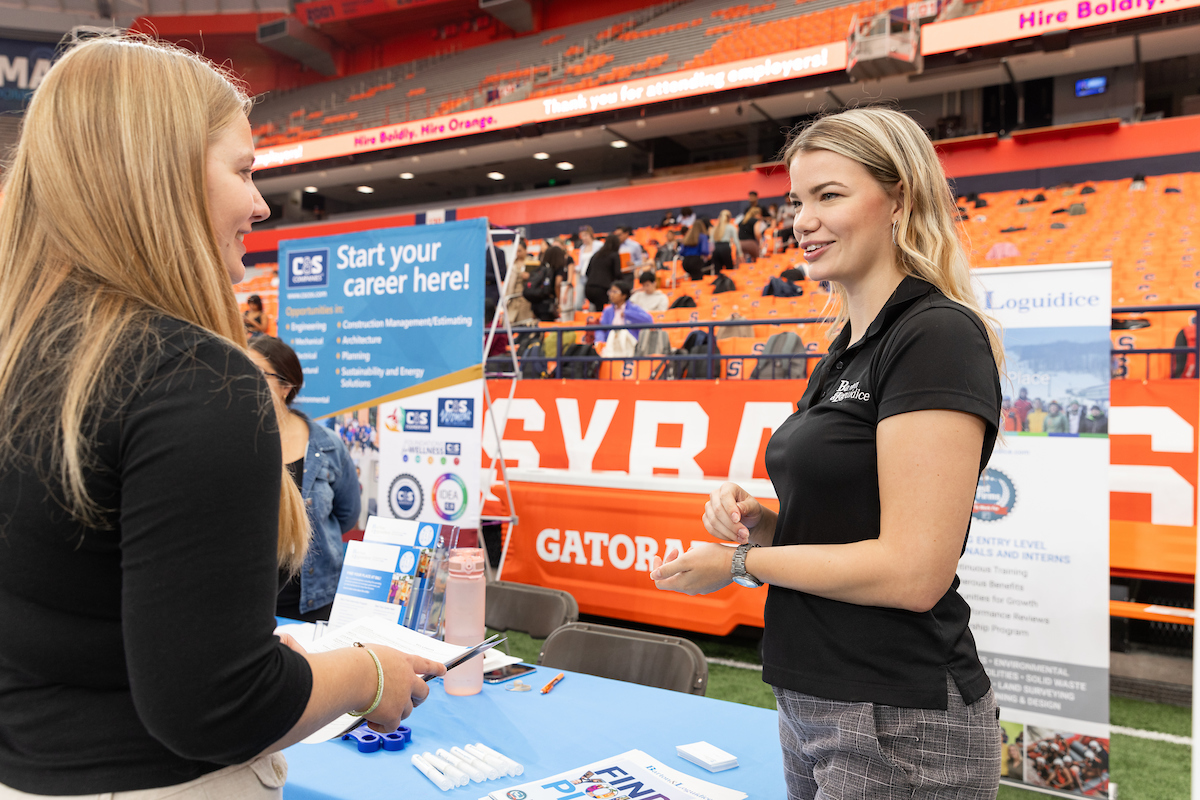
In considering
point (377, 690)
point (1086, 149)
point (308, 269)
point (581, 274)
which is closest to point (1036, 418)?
point (377, 690)

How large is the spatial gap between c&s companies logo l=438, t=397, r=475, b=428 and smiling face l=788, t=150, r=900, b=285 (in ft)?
9.43

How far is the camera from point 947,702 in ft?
3.23

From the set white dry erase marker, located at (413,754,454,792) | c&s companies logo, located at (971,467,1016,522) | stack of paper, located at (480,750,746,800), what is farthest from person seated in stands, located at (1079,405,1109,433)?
white dry erase marker, located at (413,754,454,792)

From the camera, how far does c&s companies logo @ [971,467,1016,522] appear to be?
9.21ft

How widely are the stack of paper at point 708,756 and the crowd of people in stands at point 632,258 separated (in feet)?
22.1

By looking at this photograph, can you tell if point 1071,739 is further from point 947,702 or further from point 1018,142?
point 1018,142

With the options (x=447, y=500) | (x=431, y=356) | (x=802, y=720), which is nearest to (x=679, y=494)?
(x=447, y=500)

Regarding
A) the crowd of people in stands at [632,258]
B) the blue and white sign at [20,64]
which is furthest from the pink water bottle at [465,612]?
the crowd of people in stands at [632,258]

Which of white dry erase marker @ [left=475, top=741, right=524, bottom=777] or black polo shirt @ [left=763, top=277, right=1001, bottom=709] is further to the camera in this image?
white dry erase marker @ [left=475, top=741, right=524, bottom=777]

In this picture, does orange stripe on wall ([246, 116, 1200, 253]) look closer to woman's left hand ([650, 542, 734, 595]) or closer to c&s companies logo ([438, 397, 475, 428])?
c&s companies logo ([438, 397, 475, 428])

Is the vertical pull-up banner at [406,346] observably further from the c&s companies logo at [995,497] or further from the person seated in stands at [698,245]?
the person seated in stands at [698,245]

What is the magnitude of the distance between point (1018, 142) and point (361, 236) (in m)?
9.82

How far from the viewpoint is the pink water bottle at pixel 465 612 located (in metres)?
1.71

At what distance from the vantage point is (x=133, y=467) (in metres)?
0.57
